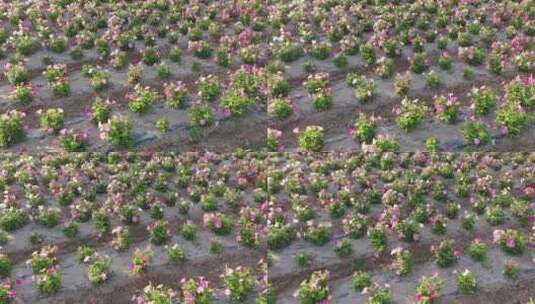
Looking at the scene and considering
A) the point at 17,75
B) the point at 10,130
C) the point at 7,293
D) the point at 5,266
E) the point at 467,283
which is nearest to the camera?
the point at 7,293

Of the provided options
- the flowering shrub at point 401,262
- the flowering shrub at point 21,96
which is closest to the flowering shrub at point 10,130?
the flowering shrub at point 21,96

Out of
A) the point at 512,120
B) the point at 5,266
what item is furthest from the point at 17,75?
the point at 512,120

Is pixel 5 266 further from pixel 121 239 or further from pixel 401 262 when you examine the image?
pixel 401 262

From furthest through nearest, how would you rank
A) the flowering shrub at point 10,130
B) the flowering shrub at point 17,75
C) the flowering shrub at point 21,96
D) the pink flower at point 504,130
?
the flowering shrub at point 17,75
the flowering shrub at point 21,96
the pink flower at point 504,130
the flowering shrub at point 10,130

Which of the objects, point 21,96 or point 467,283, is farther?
point 21,96

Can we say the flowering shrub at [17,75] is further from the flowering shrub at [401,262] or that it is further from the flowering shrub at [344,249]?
the flowering shrub at [401,262]

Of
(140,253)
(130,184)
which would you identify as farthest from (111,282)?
(130,184)

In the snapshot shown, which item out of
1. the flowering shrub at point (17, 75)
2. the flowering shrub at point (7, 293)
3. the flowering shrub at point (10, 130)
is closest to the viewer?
the flowering shrub at point (7, 293)

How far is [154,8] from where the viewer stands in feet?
45.8

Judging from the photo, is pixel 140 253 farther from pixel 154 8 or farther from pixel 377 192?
pixel 154 8

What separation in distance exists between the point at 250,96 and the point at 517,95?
441cm

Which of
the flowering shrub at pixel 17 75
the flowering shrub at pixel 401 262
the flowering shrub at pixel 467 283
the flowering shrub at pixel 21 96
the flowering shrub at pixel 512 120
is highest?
the flowering shrub at pixel 17 75

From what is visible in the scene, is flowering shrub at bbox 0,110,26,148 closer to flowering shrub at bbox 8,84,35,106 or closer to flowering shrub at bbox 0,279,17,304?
flowering shrub at bbox 8,84,35,106

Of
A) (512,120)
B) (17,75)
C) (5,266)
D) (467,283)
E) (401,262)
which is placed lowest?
(467,283)
